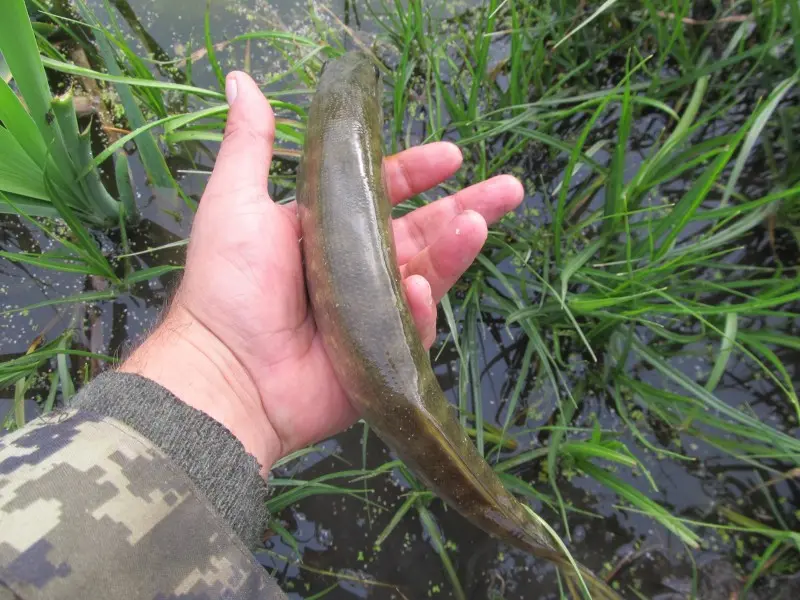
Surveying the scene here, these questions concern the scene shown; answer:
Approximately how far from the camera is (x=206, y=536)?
1.30 m

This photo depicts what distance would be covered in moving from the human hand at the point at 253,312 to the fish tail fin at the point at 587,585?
2.84 ft

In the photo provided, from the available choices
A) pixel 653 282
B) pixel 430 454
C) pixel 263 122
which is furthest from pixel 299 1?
pixel 430 454

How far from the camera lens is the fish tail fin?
1.85m

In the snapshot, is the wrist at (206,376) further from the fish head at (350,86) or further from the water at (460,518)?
the fish head at (350,86)

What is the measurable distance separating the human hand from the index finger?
363 mm

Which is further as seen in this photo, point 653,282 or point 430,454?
point 653,282

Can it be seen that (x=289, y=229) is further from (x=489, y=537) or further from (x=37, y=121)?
(x=489, y=537)

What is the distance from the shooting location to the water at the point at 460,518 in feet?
6.46

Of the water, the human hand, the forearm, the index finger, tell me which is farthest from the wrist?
the index finger

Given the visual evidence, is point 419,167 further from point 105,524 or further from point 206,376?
point 105,524

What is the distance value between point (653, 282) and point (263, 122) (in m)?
1.35

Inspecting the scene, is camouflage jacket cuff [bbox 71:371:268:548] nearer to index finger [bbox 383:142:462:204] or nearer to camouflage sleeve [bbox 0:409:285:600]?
camouflage sleeve [bbox 0:409:285:600]

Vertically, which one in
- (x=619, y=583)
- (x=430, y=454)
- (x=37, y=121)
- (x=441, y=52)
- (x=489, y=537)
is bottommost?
(x=619, y=583)

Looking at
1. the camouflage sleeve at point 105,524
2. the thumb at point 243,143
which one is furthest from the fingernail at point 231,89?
the camouflage sleeve at point 105,524
